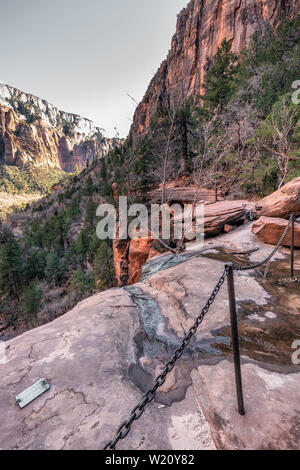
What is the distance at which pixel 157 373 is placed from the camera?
7.52ft

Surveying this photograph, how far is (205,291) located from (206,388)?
2178 millimetres

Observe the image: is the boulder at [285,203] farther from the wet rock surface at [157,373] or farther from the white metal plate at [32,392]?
the white metal plate at [32,392]

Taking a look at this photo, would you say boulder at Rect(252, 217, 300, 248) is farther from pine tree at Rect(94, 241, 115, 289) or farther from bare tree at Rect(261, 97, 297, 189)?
pine tree at Rect(94, 241, 115, 289)

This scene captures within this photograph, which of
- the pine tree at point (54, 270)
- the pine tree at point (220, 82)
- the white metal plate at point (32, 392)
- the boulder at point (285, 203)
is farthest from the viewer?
the pine tree at point (54, 270)

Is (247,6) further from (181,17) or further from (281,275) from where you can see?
(281,275)

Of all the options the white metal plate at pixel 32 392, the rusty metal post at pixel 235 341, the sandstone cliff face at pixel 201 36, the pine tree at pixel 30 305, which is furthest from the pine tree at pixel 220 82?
the pine tree at pixel 30 305

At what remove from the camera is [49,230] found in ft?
143

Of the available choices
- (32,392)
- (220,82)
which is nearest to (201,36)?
(220,82)

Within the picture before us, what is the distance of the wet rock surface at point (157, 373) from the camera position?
5.19 feet

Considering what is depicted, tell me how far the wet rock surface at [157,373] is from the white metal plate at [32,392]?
1.9 inches

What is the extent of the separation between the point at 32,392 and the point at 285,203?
7217 mm

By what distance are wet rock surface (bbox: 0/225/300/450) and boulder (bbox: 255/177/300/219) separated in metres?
3.32

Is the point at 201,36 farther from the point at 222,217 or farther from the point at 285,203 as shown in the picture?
the point at 285,203

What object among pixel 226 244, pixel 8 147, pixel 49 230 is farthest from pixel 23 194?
pixel 226 244
